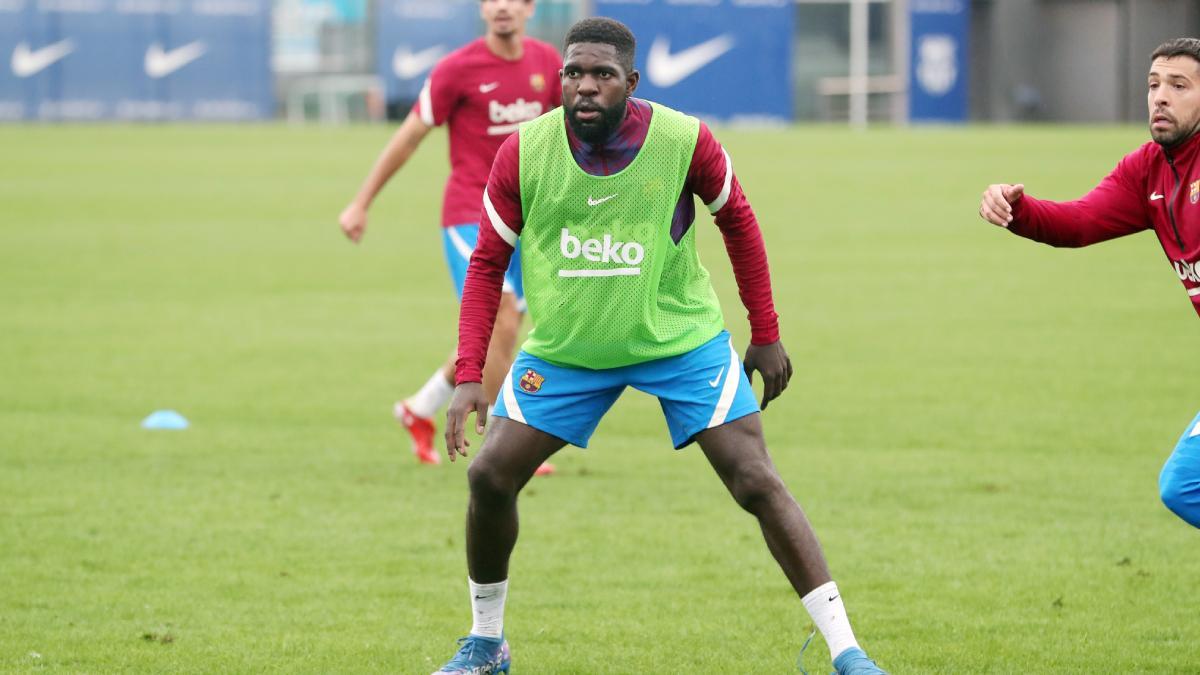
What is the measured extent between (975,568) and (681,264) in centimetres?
274

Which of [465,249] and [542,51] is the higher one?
[542,51]

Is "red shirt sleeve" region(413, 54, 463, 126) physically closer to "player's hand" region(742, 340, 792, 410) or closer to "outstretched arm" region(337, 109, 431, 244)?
"outstretched arm" region(337, 109, 431, 244)

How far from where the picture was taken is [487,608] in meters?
5.99

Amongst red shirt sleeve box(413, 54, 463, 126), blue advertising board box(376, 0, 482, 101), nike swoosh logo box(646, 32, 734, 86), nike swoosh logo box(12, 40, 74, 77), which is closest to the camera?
red shirt sleeve box(413, 54, 463, 126)

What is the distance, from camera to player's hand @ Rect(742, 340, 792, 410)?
18.9ft

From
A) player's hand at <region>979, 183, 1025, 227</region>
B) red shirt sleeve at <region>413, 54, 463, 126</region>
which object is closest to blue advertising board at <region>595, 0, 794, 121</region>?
red shirt sleeve at <region>413, 54, 463, 126</region>

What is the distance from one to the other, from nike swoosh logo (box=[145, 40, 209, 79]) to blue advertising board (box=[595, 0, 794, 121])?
12.3 meters

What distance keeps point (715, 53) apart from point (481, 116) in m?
44.3

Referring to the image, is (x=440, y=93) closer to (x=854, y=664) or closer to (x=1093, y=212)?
(x=1093, y=212)

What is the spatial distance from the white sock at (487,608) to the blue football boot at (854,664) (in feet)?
3.97

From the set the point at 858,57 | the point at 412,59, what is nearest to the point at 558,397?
the point at 412,59

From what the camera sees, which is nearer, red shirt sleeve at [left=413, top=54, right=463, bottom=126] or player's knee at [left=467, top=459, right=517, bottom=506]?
player's knee at [left=467, top=459, right=517, bottom=506]

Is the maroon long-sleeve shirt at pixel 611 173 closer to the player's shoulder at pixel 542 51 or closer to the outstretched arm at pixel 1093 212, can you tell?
the outstretched arm at pixel 1093 212

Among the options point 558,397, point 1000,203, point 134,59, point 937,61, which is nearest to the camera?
point 558,397
